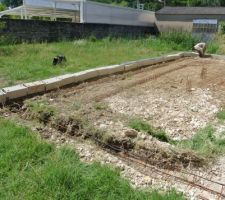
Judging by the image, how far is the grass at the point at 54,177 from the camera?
227 cm

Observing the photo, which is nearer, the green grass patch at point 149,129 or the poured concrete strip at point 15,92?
the green grass patch at point 149,129

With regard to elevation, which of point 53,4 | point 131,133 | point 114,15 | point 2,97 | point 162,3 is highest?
point 162,3

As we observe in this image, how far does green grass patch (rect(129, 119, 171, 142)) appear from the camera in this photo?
11.1ft

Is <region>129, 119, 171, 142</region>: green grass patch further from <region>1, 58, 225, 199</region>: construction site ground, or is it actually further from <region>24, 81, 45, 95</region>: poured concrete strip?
<region>24, 81, 45, 95</region>: poured concrete strip

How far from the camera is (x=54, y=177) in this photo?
94.2 inches

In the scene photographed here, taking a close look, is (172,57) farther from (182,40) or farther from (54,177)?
(54,177)

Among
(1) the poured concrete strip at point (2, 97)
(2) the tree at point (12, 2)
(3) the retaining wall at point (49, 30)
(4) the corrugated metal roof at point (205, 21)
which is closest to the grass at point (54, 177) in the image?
(1) the poured concrete strip at point (2, 97)

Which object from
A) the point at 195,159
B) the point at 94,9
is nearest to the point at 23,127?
the point at 195,159

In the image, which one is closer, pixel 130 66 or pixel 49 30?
pixel 130 66

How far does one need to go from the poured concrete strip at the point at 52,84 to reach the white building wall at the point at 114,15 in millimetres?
11056

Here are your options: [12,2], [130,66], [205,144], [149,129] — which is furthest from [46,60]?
[12,2]

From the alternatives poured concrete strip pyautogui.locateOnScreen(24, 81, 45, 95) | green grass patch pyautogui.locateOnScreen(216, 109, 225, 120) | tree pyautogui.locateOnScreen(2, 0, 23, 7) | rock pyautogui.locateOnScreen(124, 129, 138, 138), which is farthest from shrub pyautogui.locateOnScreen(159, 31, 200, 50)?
tree pyautogui.locateOnScreen(2, 0, 23, 7)

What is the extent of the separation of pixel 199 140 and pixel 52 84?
290 centimetres

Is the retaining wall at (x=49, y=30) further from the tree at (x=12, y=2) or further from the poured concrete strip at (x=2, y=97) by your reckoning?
the tree at (x=12, y=2)
